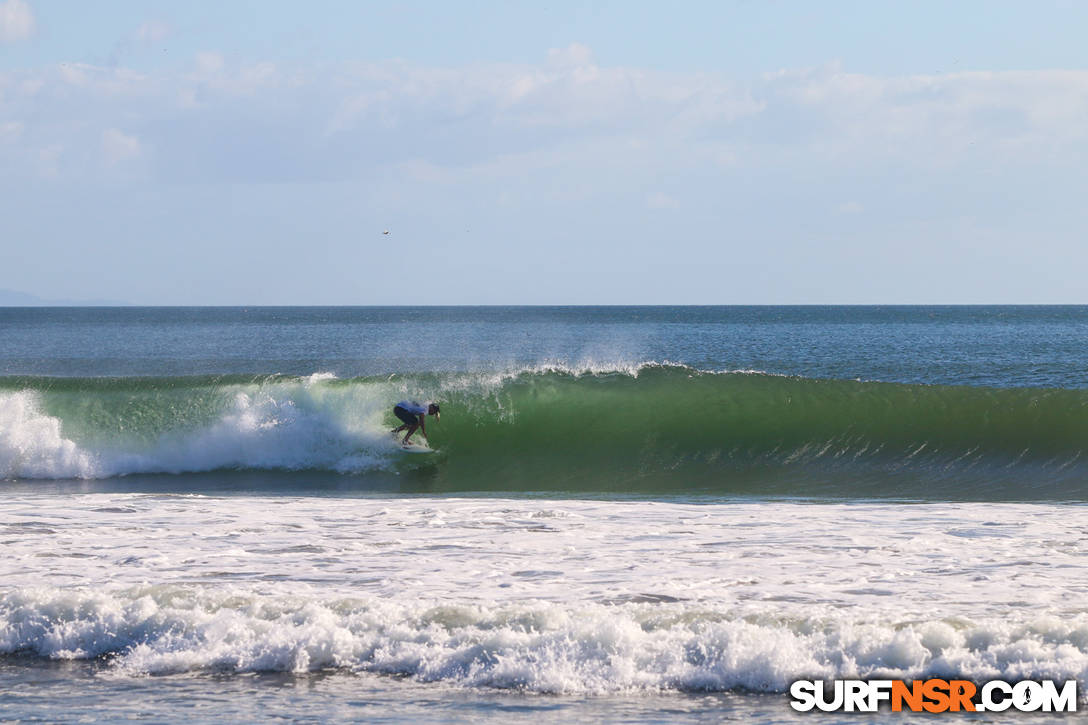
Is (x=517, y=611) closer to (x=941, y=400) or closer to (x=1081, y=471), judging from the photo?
(x=1081, y=471)

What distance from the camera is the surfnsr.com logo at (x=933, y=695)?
18.1ft

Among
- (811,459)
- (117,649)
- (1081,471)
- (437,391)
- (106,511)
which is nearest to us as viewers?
(117,649)

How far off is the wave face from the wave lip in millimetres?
6949

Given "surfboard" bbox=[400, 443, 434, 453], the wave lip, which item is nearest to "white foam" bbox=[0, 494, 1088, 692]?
the wave lip

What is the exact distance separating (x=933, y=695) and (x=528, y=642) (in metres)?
2.24

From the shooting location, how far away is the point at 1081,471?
14.6m

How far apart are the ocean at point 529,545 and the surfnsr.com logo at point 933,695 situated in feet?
0.36

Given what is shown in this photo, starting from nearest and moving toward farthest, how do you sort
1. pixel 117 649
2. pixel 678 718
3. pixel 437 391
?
pixel 678 718, pixel 117 649, pixel 437 391

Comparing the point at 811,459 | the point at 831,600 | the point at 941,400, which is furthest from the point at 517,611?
the point at 941,400

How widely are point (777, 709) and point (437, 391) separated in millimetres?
13451

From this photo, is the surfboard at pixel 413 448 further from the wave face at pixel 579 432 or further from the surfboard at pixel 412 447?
the wave face at pixel 579 432

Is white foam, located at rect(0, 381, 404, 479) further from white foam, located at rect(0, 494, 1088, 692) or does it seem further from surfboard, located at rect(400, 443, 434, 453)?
white foam, located at rect(0, 494, 1088, 692)

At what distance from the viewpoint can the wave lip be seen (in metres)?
5.95

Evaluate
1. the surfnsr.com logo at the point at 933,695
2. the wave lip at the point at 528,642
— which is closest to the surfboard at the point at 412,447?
the wave lip at the point at 528,642
